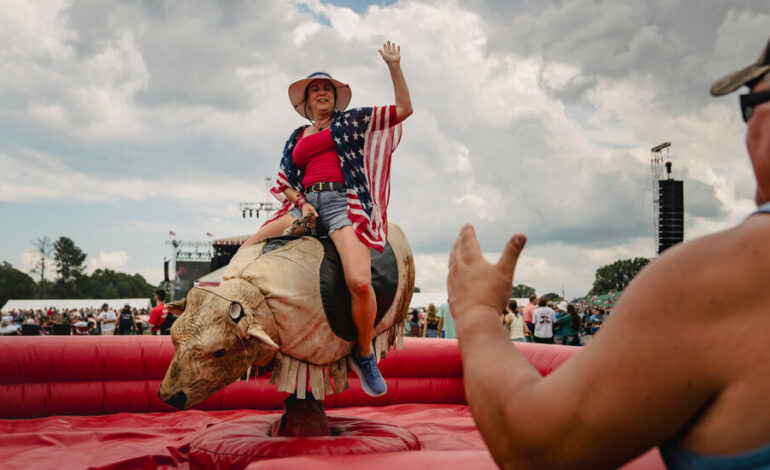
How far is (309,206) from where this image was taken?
272 cm

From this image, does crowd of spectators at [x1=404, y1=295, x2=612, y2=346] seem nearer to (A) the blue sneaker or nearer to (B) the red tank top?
(A) the blue sneaker

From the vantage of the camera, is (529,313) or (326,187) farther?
(529,313)

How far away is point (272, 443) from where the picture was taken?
2350mm

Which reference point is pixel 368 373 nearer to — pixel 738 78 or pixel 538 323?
pixel 738 78

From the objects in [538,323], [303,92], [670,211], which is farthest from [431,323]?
[670,211]

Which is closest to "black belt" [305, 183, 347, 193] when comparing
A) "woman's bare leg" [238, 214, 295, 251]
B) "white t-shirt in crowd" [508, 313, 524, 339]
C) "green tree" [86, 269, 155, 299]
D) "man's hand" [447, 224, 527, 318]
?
"woman's bare leg" [238, 214, 295, 251]

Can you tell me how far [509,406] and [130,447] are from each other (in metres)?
2.87

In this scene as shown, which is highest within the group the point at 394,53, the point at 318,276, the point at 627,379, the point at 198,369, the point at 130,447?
the point at 394,53

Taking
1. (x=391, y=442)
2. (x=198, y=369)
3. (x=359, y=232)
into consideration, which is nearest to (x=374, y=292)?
(x=359, y=232)

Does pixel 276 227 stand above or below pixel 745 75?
above

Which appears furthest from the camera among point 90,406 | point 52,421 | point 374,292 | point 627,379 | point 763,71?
point 90,406

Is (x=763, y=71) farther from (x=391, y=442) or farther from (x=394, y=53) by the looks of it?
(x=391, y=442)

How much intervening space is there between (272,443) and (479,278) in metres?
1.86

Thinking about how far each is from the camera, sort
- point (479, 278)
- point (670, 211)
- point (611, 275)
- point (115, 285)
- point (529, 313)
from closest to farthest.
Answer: point (479, 278) → point (529, 313) → point (670, 211) → point (611, 275) → point (115, 285)
